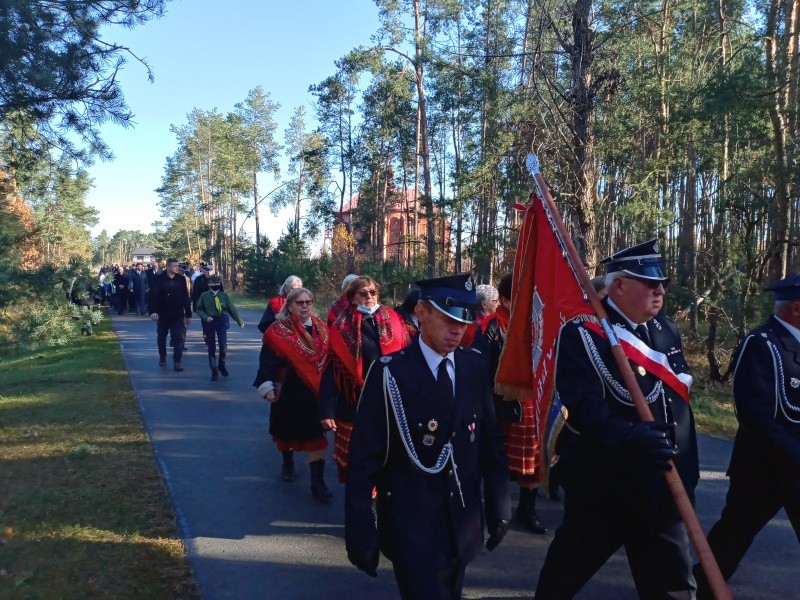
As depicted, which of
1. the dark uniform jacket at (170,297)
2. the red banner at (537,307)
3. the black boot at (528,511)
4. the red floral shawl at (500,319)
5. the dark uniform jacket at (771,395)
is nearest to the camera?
the red banner at (537,307)

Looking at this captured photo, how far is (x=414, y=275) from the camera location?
27.5 meters

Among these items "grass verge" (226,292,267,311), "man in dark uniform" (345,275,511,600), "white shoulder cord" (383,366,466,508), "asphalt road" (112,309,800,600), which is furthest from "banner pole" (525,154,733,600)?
"grass verge" (226,292,267,311)

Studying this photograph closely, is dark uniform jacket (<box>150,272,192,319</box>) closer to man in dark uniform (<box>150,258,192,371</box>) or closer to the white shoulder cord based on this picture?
man in dark uniform (<box>150,258,192,371</box>)

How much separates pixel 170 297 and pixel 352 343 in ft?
28.8

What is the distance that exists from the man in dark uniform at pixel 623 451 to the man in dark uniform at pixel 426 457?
0.43 meters

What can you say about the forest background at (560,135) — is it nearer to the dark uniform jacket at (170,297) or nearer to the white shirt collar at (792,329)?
the dark uniform jacket at (170,297)

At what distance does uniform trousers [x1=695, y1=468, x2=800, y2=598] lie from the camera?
376 cm

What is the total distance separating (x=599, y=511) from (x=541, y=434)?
0.47 meters

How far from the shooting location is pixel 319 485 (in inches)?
244

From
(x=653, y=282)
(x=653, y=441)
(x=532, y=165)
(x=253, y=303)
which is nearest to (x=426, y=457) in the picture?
(x=653, y=441)

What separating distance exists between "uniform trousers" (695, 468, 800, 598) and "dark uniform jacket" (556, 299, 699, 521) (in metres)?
0.84

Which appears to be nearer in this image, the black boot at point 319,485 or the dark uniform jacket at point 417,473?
the dark uniform jacket at point 417,473

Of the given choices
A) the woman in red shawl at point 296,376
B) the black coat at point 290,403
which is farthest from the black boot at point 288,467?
the black coat at point 290,403

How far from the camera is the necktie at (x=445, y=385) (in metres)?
3.00
